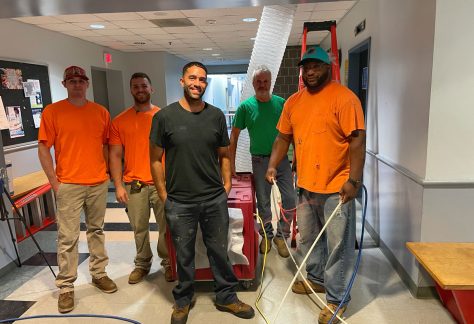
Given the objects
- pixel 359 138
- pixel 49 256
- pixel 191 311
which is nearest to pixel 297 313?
pixel 191 311

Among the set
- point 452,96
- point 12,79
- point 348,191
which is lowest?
point 348,191

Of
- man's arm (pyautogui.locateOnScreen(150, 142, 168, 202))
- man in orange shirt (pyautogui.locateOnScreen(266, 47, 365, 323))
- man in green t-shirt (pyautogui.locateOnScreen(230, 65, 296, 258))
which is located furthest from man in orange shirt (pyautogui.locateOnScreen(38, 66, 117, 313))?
man in orange shirt (pyautogui.locateOnScreen(266, 47, 365, 323))

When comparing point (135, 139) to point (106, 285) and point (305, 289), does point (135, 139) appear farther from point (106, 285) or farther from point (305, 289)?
point (305, 289)

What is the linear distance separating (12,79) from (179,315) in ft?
13.4

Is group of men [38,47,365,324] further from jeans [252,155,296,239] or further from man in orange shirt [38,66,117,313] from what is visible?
jeans [252,155,296,239]

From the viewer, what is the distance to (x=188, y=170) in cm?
188

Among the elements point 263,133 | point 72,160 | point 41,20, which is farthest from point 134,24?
point 72,160

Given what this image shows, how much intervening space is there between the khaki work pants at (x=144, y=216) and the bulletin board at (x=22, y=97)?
9.82 feet

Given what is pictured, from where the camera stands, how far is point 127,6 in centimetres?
226

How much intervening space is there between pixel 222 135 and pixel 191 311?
1141 mm

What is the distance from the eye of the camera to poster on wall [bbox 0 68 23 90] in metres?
4.32

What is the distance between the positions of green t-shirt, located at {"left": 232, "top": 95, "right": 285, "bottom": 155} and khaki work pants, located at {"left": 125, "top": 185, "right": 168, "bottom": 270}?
36.2 inches

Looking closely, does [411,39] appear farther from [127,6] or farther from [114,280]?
[114,280]

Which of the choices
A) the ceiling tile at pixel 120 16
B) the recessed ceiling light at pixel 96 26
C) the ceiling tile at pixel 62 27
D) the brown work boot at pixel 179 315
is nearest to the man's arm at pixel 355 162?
the brown work boot at pixel 179 315
